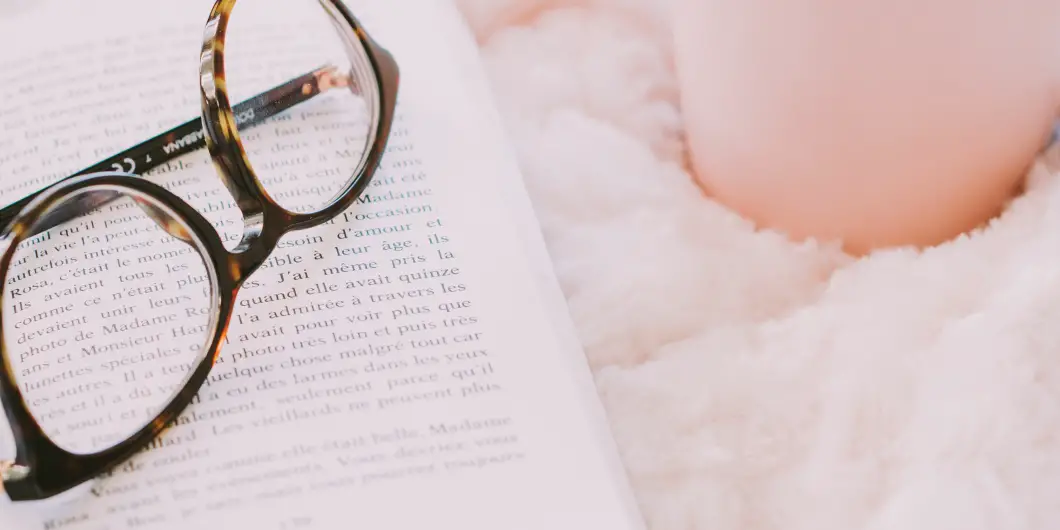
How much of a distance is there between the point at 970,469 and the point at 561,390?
123mm

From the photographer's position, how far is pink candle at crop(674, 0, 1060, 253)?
0.26 m

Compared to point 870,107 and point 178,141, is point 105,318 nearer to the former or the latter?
point 178,141

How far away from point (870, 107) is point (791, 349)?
8 centimetres

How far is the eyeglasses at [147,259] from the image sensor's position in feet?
0.92

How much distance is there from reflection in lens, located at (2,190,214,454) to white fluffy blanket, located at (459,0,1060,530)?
0.46ft

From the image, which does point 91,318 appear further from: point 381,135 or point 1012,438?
point 1012,438

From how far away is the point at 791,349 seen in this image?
1.02ft

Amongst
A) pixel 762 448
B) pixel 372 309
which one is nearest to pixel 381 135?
pixel 372 309

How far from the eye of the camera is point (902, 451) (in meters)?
0.27

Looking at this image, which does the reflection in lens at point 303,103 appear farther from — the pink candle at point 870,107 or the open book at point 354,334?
the pink candle at point 870,107

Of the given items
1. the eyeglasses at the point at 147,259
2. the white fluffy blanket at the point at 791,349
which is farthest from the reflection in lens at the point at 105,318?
the white fluffy blanket at the point at 791,349

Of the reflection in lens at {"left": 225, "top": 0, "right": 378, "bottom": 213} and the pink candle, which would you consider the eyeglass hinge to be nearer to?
the reflection in lens at {"left": 225, "top": 0, "right": 378, "bottom": 213}

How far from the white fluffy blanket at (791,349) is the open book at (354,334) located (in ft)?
0.08

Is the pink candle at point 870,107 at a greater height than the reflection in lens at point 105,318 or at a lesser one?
greater
